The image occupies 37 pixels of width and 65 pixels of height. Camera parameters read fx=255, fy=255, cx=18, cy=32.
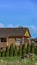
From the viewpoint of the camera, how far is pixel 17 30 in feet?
185

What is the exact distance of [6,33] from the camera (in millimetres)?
55406

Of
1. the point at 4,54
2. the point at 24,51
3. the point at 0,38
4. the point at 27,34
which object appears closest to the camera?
the point at 4,54

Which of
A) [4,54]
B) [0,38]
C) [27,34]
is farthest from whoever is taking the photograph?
[27,34]

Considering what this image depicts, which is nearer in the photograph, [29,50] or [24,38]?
[29,50]

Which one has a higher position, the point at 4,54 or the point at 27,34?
the point at 27,34

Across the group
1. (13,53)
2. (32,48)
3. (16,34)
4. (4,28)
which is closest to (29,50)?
(32,48)

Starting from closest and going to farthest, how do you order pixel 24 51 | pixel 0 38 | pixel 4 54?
pixel 4 54 < pixel 24 51 < pixel 0 38

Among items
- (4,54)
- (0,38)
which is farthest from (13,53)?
(0,38)

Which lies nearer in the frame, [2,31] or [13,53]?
[13,53]

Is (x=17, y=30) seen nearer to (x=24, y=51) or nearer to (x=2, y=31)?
(x=2, y=31)

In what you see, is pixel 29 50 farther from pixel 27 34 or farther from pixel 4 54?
pixel 27 34

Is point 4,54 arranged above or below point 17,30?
below

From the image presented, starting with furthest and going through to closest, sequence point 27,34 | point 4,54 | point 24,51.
Answer: 1. point 27,34
2. point 24,51
3. point 4,54

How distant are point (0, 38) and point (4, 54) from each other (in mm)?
19489
